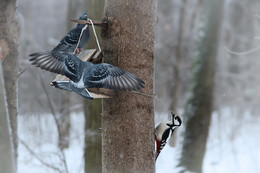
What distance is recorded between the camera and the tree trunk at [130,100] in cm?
271

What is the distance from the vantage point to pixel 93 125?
544 centimetres

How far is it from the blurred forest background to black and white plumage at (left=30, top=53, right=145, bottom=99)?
585 millimetres

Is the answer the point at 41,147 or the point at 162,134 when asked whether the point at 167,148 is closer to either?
the point at 41,147

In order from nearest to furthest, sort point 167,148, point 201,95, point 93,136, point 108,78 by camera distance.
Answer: point 108,78 → point 93,136 → point 201,95 → point 167,148

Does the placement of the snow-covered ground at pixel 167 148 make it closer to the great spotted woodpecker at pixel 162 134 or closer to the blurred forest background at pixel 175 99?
the blurred forest background at pixel 175 99

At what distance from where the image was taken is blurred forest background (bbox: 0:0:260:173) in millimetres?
5930

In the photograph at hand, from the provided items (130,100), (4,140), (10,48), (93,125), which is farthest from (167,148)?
(130,100)

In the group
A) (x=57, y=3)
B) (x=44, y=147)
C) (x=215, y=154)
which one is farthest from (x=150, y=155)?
(x=57, y=3)

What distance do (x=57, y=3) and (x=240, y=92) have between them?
1137cm

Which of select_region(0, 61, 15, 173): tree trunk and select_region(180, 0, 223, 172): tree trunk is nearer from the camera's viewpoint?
select_region(0, 61, 15, 173): tree trunk

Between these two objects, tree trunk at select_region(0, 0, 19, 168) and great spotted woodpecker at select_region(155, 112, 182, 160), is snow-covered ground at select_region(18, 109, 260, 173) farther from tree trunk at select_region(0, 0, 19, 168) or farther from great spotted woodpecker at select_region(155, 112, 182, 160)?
great spotted woodpecker at select_region(155, 112, 182, 160)

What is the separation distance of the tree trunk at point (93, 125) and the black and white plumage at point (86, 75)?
2866 millimetres

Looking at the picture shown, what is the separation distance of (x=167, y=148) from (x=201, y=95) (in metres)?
2.75

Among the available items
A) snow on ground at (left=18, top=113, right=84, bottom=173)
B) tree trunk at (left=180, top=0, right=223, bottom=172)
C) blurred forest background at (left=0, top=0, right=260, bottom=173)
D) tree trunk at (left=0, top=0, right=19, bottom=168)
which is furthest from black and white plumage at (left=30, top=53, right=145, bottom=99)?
tree trunk at (left=180, top=0, right=223, bottom=172)
